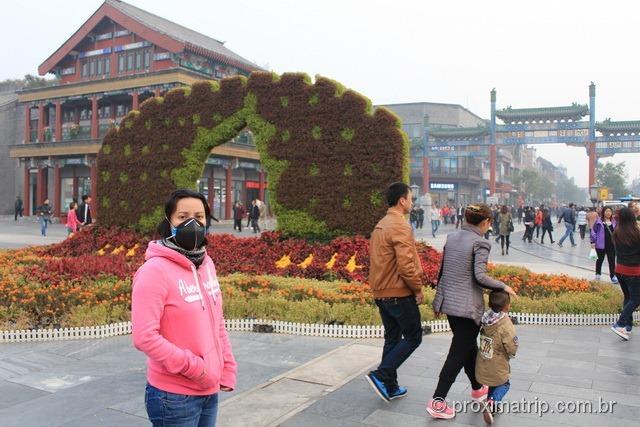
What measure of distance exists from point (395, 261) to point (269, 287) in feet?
15.2

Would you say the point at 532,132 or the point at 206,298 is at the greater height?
the point at 532,132

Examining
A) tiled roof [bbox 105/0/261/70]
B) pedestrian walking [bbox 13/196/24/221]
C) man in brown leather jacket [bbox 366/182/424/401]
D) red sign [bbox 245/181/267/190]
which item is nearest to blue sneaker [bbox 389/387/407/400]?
man in brown leather jacket [bbox 366/182/424/401]

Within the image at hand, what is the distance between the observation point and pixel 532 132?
42.2 metres

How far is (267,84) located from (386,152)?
11.0 feet

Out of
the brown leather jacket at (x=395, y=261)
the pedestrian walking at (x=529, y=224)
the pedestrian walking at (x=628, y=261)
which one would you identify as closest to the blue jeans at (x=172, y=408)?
the brown leather jacket at (x=395, y=261)

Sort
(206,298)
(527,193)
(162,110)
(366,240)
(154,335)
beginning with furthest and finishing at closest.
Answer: (527,193), (162,110), (366,240), (206,298), (154,335)

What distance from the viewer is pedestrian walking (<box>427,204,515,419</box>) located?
4.01m

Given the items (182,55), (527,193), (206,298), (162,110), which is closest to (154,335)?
(206,298)

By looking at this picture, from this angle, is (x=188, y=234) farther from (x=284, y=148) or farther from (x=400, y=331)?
(x=284, y=148)

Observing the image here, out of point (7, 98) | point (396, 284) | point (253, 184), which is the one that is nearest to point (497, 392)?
point (396, 284)

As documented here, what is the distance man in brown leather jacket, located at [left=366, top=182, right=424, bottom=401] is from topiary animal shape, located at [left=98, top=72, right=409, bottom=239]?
6.65m

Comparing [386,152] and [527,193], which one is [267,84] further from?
[527,193]

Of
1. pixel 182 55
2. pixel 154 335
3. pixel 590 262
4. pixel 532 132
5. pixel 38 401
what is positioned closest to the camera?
pixel 154 335

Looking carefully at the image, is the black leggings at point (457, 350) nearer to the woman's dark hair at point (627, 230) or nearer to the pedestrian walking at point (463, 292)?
the pedestrian walking at point (463, 292)
